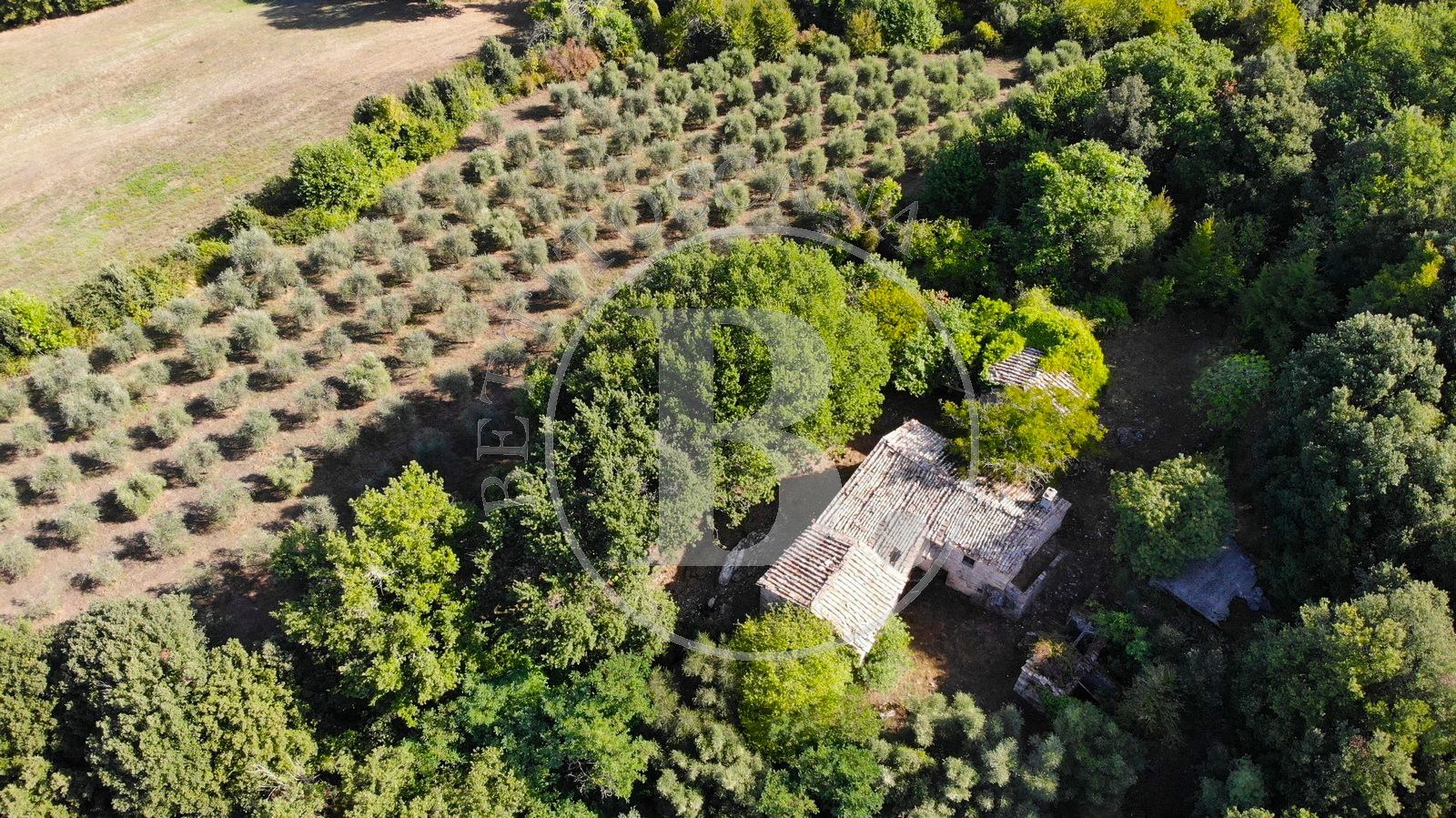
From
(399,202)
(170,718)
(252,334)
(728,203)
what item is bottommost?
(170,718)

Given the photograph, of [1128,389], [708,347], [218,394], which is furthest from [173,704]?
[1128,389]

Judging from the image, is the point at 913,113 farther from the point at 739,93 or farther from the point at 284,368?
the point at 284,368

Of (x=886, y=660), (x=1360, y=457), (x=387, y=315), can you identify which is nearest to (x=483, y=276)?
(x=387, y=315)

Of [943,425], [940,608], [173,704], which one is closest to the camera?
[173,704]

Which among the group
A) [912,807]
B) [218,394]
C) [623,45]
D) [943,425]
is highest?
[623,45]

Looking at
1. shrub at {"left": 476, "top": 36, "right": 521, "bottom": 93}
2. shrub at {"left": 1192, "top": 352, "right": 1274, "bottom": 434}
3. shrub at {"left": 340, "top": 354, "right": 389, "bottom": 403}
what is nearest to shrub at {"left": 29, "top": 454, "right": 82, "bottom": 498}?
shrub at {"left": 340, "top": 354, "right": 389, "bottom": 403}

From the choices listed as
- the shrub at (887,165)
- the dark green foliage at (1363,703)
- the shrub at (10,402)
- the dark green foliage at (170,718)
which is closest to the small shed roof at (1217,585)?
the dark green foliage at (1363,703)

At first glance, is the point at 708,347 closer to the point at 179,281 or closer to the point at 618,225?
the point at 618,225
